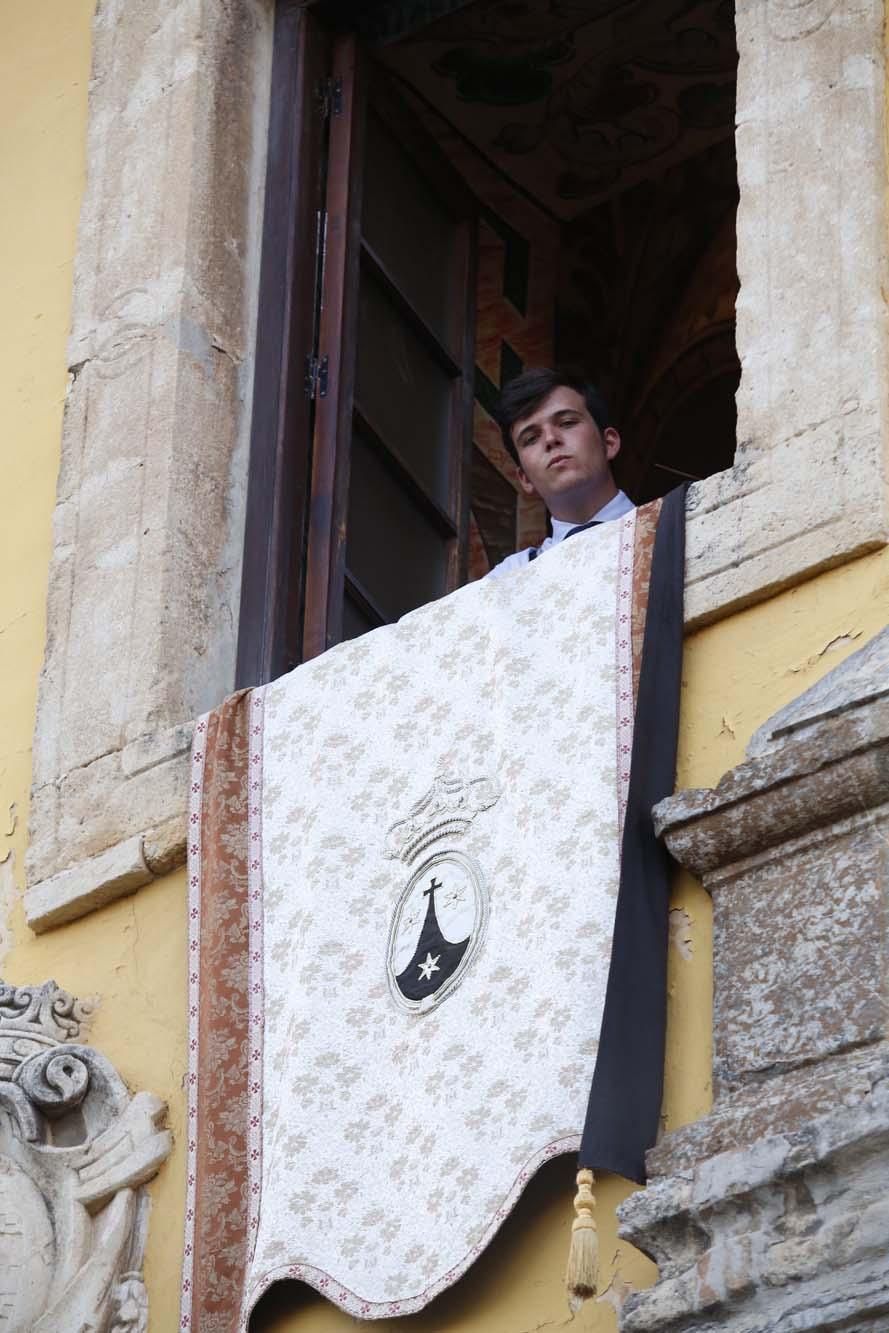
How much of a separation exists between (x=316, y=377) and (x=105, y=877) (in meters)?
1.13

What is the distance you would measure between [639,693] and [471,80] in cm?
252

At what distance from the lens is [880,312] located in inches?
192

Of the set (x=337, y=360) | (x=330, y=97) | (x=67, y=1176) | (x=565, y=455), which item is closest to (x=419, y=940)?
(x=67, y=1176)

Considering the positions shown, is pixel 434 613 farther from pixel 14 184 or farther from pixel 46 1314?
pixel 14 184

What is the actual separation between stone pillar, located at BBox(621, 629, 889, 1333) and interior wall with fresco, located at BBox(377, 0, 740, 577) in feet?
8.02

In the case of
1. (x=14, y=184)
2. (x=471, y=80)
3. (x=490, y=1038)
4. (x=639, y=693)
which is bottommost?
(x=490, y=1038)

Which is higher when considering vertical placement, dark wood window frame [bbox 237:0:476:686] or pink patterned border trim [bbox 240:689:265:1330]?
dark wood window frame [bbox 237:0:476:686]

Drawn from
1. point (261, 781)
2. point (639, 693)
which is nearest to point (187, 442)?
point (261, 781)

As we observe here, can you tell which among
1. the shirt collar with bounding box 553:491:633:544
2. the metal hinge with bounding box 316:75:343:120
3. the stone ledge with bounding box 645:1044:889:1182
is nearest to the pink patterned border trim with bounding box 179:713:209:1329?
the shirt collar with bounding box 553:491:633:544

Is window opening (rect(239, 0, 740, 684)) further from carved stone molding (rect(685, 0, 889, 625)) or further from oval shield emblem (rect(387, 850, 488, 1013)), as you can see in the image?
carved stone molding (rect(685, 0, 889, 625))

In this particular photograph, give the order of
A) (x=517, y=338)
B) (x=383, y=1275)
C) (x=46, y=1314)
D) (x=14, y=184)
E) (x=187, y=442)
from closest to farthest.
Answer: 1. (x=383, y=1275)
2. (x=46, y=1314)
3. (x=187, y=442)
4. (x=14, y=184)
5. (x=517, y=338)

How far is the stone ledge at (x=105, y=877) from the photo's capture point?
543 centimetres

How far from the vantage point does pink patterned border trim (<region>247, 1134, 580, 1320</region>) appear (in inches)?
176

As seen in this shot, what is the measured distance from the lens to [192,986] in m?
5.19
